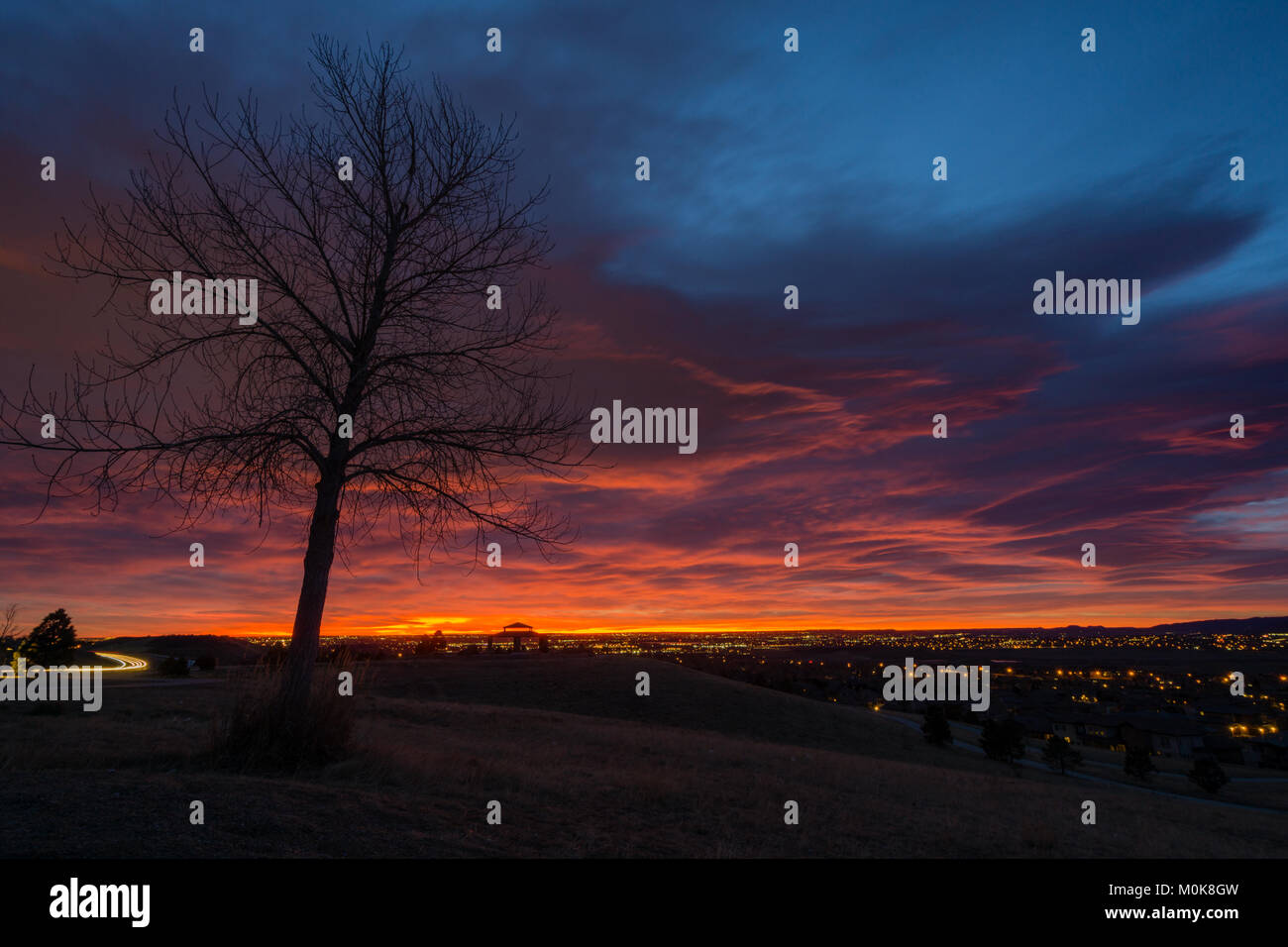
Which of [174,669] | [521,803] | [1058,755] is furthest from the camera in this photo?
[174,669]

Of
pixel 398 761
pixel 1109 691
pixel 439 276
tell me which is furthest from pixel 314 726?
pixel 1109 691

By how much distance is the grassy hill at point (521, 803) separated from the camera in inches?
239

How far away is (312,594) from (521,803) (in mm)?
4173

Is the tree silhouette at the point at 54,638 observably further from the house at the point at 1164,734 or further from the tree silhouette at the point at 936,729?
the house at the point at 1164,734

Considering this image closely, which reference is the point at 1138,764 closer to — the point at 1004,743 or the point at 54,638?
the point at 1004,743

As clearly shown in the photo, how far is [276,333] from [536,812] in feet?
24.8

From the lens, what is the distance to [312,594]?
10.2 meters

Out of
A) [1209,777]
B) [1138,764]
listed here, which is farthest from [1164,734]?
[1138,764]

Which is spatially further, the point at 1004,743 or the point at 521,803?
the point at 1004,743

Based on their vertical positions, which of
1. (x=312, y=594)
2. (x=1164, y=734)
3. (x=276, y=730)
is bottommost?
(x=1164, y=734)

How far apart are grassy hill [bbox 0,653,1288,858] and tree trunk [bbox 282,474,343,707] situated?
1210mm
